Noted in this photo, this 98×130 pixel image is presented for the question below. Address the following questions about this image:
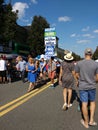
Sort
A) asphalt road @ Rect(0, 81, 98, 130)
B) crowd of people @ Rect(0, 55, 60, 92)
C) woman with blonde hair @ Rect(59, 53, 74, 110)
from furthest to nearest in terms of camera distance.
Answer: crowd of people @ Rect(0, 55, 60, 92) → woman with blonde hair @ Rect(59, 53, 74, 110) → asphalt road @ Rect(0, 81, 98, 130)

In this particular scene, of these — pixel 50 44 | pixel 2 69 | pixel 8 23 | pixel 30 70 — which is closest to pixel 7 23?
pixel 8 23

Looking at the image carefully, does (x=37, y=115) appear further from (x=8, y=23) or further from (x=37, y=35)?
(x=37, y=35)

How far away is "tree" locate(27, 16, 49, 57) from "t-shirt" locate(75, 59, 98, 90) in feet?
149

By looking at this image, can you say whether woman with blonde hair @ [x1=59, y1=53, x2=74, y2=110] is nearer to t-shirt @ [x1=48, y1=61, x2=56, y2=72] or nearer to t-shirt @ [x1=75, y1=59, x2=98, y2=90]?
t-shirt @ [x1=75, y1=59, x2=98, y2=90]

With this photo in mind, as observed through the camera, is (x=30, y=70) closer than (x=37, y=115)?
No

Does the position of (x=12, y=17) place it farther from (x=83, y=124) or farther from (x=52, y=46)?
(x=83, y=124)

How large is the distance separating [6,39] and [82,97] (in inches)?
912

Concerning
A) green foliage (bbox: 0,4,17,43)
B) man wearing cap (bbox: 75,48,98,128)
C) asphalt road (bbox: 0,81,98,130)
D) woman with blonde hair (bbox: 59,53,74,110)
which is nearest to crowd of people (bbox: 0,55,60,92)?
asphalt road (bbox: 0,81,98,130)

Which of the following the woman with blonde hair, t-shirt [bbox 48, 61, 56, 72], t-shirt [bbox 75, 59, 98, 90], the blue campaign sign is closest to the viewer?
t-shirt [bbox 75, 59, 98, 90]

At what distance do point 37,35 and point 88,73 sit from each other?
156 ft

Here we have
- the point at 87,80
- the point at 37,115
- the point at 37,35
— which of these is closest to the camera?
the point at 87,80

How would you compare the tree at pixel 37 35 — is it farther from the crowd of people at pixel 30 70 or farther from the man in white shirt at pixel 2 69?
the man in white shirt at pixel 2 69

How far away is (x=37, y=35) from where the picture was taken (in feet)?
178

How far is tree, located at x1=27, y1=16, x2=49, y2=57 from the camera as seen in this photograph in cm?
5278
